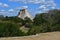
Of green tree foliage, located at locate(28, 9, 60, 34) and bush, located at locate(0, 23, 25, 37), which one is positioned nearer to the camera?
bush, located at locate(0, 23, 25, 37)

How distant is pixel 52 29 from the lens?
31.0 metres

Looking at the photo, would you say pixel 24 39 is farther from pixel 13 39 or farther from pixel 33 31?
pixel 33 31

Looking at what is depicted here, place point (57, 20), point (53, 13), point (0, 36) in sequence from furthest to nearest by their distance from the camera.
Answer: point (53, 13), point (57, 20), point (0, 36)

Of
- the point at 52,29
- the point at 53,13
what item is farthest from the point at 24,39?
the point at 53,13

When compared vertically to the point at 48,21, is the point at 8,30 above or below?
above

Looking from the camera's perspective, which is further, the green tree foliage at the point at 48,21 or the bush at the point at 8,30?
the green tree foliage at the point at 48,21

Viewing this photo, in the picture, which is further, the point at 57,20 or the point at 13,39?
the point at 57,20

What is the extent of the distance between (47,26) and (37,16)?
729 cm

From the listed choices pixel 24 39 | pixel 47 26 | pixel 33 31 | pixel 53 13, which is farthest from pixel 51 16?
pixel 24 39

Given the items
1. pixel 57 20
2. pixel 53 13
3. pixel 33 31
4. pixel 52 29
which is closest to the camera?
pixel 33 31

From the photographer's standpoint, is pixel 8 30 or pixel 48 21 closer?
pixel 8 30

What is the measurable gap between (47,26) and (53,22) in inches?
142

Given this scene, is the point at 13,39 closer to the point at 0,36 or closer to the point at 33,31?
the point at 0,36

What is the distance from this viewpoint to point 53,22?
1363 inches
